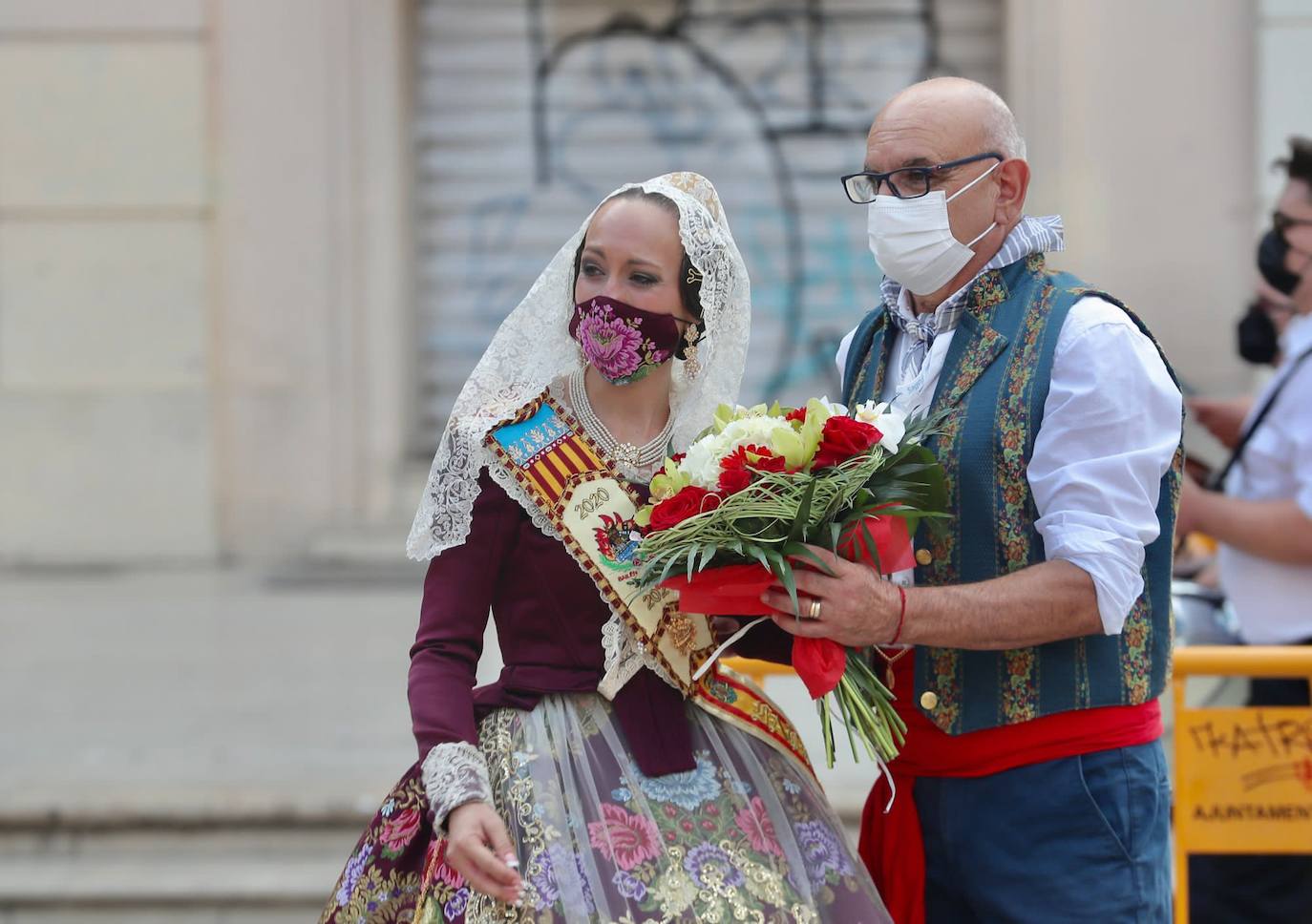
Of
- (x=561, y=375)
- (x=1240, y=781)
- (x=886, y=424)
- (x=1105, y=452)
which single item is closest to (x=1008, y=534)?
(x=1105, y=452)

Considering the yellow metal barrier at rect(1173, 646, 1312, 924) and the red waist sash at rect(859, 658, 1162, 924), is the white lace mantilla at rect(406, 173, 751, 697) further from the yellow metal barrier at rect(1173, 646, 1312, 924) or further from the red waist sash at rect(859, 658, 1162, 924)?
the yellow metal barrier at rect(1173, 646, 1312, 924)

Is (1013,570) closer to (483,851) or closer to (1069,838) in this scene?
(1069,838)

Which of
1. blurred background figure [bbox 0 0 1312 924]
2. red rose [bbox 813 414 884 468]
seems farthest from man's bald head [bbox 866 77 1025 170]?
blurred background figure [bbox 0 0 1312 924]

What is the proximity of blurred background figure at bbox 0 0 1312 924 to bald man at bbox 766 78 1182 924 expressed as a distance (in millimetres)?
4932

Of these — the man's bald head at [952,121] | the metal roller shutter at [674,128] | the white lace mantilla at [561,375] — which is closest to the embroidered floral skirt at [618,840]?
the white lace mantilla at [561,375]

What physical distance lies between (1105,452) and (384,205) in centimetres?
661

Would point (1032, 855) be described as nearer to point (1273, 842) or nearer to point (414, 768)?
point (414, 768)

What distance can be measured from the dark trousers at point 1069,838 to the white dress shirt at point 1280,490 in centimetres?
141

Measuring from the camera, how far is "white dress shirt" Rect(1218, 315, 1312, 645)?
367 cm

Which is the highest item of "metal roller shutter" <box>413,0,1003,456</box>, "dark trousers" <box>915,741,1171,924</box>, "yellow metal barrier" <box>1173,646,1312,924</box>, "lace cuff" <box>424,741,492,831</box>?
Result: "metal roller shutter" <box>413,0,1003,456</box>

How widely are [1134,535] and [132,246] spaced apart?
23.1 ft

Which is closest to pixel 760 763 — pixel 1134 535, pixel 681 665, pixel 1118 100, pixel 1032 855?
pixel 681 665

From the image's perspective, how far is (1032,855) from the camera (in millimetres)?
2443

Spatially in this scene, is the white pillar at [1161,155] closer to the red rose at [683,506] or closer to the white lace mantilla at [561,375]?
the white lace mantilla at [561,375]
